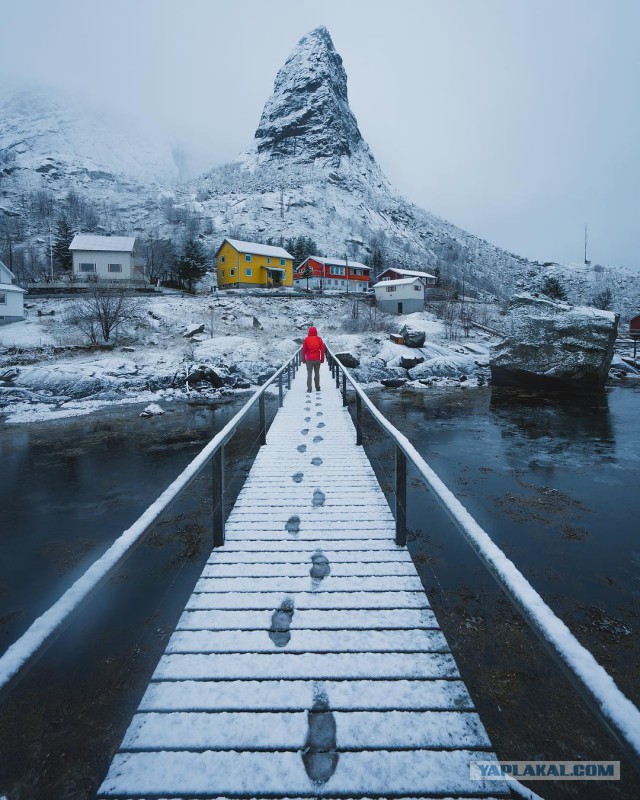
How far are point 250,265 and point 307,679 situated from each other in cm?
5511

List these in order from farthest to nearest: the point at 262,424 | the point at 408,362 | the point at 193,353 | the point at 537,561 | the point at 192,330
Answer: the point at 192,330 → the point at 193,353 → the point at 408,362 → the point at 262,424 → the point at 537,561

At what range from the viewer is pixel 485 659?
13.4 ft

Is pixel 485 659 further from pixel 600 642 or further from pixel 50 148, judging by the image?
pixel 50 148

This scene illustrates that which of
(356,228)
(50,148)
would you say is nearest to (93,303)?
(356,228)

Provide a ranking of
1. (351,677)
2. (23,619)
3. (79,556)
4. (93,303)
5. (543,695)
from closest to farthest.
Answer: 1. (351,677)
2. (543,695)
3. (23,619)
4. (79,556)
5. (93,303)

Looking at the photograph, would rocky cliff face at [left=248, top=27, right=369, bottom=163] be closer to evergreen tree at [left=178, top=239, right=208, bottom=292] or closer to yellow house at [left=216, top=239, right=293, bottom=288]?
yellow house at [left=216, top=239, right=293, bottom=288]

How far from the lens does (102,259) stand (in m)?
47.9

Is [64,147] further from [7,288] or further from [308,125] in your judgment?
[7,288]

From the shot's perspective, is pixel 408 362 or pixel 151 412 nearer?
pixel 151 412

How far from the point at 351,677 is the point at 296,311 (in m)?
39.2

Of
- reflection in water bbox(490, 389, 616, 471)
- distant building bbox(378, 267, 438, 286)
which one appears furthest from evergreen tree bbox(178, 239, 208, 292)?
reflection in water bbox(490, 389, 616, 471)

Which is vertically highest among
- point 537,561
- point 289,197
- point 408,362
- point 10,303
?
point 289,197

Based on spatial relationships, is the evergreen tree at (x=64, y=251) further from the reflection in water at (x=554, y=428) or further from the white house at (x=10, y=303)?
the reflection in water at (x=554, y=428)

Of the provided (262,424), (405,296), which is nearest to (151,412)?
(262,424)
